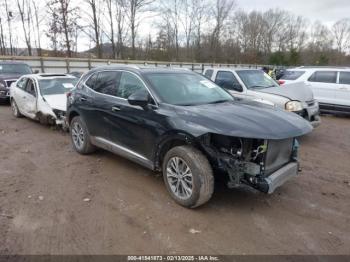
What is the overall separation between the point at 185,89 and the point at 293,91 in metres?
4.43

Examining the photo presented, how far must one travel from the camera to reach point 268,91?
7.66 metres

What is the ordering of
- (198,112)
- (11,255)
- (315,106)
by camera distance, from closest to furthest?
(11,255) < (198,112) < (315,106)

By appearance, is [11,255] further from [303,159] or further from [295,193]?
[303,159]

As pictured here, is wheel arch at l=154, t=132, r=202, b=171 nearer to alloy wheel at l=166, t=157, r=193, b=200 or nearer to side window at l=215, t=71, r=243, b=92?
alloy wheel at l=166, t=157, r=193, b=200

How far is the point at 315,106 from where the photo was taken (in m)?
7.69

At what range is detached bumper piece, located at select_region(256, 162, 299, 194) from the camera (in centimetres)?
340

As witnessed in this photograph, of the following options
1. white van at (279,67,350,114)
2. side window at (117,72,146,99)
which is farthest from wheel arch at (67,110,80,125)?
white van at (279,67,350,114)

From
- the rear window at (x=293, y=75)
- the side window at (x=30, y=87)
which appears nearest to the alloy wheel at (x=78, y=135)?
the side window at (x=30, y=87)

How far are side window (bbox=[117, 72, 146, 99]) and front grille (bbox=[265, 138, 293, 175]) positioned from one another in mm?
1992

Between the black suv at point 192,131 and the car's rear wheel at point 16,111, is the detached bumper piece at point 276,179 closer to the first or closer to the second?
the black suv at point 192,131

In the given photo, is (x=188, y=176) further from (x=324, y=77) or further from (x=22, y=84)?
(x=324, y=77)

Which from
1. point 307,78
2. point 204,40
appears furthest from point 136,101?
point 204,40

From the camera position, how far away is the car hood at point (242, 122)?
3.30 metres

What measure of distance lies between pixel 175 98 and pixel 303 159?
320 centimetres
